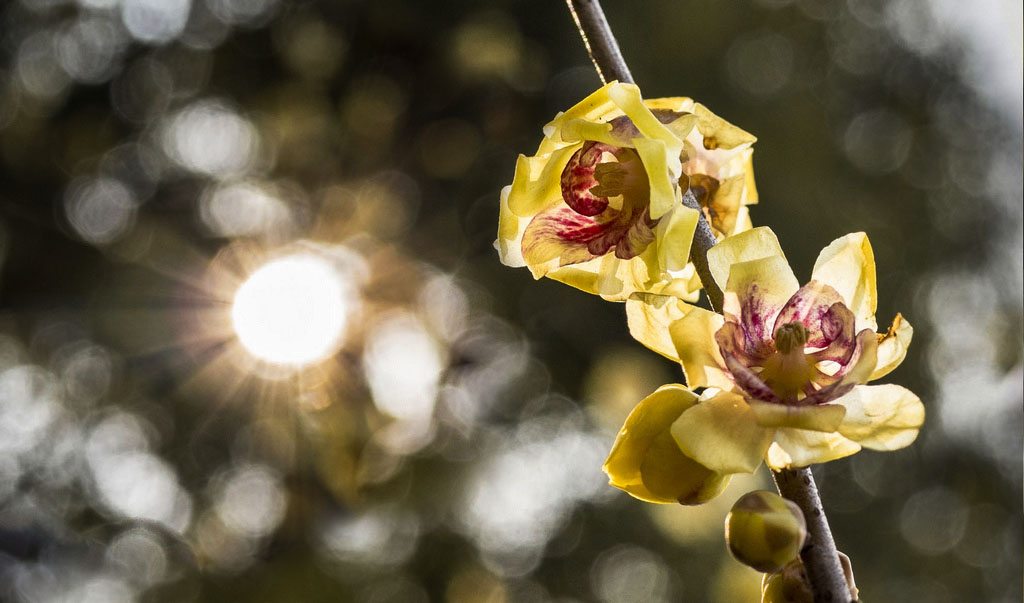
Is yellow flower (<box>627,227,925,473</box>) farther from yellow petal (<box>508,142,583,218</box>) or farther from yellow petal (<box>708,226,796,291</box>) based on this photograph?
yellow petal (<box>508,142,583,218</box>)

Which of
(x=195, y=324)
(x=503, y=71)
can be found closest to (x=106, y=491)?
(x=195, y=324)

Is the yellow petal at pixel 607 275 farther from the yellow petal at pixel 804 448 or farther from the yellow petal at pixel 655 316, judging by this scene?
the yellow petal at pixel 804 448

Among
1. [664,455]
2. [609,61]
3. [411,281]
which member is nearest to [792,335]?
[664,455]

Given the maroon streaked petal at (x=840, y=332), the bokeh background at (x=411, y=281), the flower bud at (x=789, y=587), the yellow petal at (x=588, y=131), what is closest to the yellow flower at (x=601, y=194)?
the yellow petal at (x=588, y=131)

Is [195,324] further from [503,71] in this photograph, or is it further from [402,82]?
[503,71]

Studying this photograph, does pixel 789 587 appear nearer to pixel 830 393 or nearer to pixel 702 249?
pixel 830 393

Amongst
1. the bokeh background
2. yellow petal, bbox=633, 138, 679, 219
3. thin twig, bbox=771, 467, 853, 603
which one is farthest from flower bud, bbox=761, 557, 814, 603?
the bokeh background
